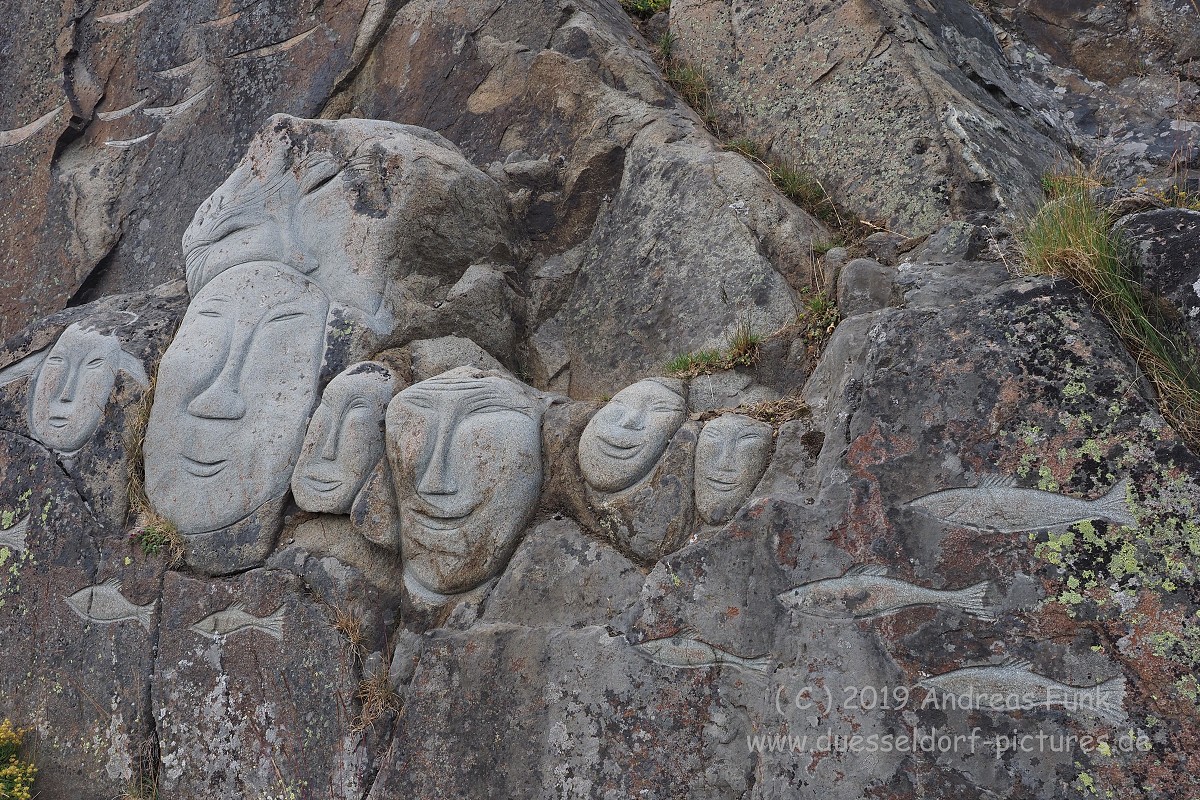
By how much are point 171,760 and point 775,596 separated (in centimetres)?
290

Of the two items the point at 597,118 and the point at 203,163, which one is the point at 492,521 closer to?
the point at 597,118

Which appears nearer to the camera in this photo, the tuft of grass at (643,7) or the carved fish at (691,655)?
the carved fish at (691,655)

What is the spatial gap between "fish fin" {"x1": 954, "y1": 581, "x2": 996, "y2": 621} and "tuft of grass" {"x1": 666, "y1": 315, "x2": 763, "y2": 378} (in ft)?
6.00

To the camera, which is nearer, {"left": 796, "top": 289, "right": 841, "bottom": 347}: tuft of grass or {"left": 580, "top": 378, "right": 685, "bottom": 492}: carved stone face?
{"left": 580, "top": 378, "right": 685, "bottom": 492}: carved stone face

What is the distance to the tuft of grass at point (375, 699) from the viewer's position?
15.4 feet

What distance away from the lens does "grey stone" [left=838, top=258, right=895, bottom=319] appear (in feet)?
15.7

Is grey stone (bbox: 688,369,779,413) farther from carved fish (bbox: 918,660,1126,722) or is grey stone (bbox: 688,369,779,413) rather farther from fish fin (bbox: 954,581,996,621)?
carved fish (bbox: 918,660,1126,722)

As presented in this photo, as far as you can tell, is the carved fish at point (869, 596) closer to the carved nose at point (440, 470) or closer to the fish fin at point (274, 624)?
the carved nose at point (440, 470)

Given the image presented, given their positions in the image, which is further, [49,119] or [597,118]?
[49,119]

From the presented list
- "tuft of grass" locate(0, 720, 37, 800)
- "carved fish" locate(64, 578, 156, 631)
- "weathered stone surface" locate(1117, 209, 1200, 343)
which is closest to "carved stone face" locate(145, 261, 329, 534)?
"carved fish" locate(64, 578, 156, 631)

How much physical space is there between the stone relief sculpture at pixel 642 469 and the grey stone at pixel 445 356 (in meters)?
1.05

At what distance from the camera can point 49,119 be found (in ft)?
28.8

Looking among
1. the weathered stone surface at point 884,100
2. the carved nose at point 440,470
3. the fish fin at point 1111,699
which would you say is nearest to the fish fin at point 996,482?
the fish fin at point 1111,699

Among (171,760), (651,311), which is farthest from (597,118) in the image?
(171,760)
